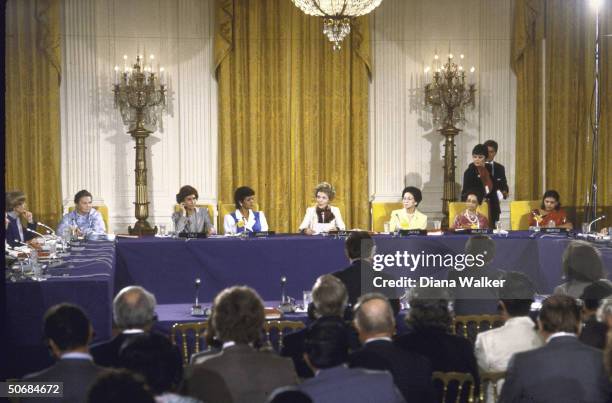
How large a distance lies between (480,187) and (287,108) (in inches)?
89.5

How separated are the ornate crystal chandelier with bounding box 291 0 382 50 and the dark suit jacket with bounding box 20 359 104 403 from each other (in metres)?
5.02

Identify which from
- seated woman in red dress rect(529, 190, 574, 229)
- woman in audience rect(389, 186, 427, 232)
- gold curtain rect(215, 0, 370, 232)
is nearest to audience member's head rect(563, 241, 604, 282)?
woman in audience rect(389, 186, 427, 232)

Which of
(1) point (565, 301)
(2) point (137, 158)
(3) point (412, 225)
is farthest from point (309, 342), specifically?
(2) point (137, 158)

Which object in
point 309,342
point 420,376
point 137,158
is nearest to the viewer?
point 309,342

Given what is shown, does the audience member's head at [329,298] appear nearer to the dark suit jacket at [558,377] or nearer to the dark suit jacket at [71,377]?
the dark suit jacket at [558,377]

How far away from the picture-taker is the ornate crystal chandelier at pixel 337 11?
25.3 ft

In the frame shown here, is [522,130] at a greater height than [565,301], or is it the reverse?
[522,130]

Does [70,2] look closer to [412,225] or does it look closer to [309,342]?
[412,225]

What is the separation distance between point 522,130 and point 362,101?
5.97ft

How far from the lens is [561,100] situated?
10.1 metres

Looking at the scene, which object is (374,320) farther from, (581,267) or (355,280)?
(581,267)

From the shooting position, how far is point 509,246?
7457mm

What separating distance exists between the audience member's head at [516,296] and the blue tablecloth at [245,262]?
9.68 feet

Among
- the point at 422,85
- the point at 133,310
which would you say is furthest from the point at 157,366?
the point at 422,85
